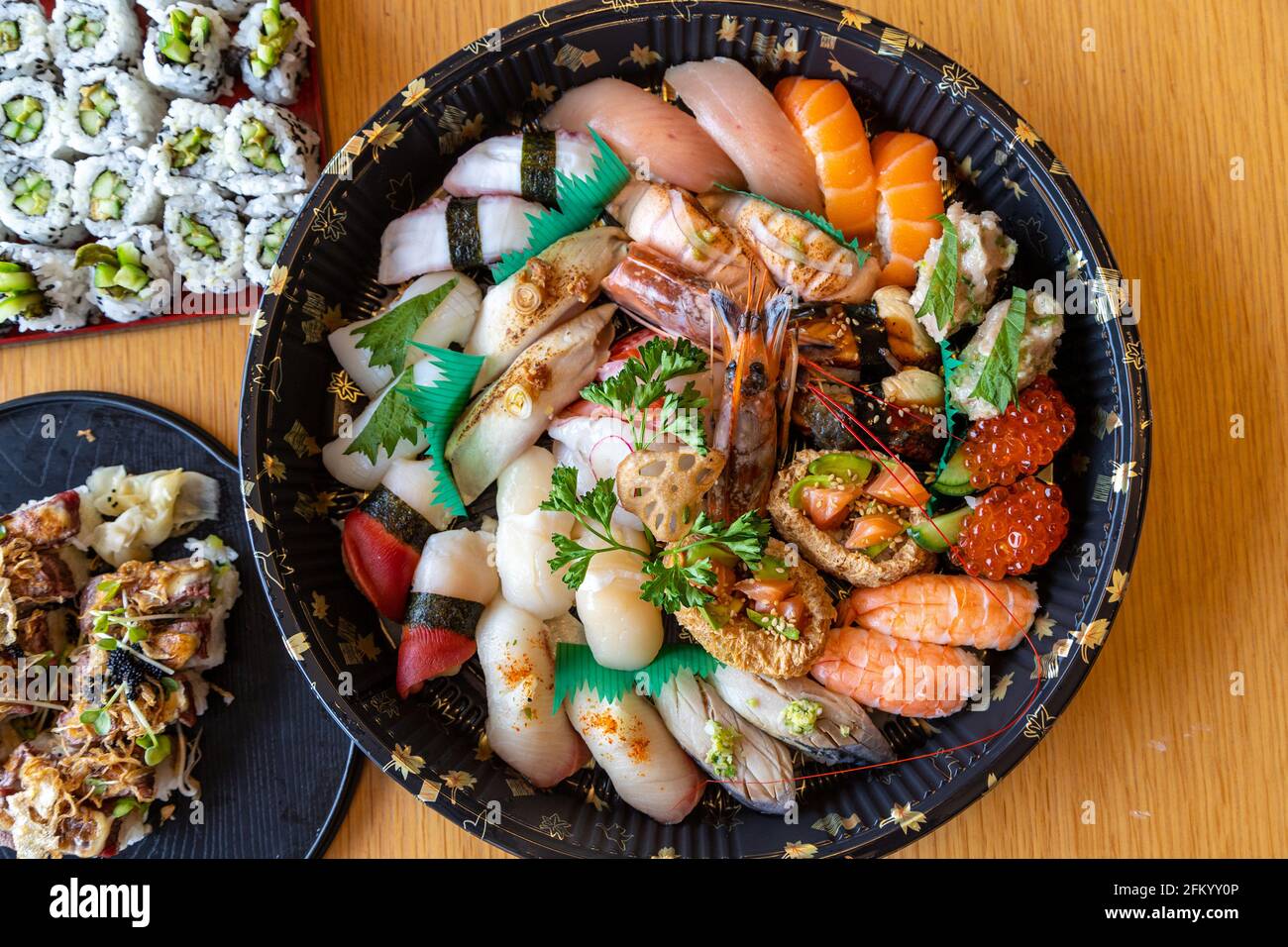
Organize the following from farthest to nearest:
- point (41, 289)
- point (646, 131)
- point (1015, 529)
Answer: point (41, 289) < point (646, 131) < point (1015, 529)

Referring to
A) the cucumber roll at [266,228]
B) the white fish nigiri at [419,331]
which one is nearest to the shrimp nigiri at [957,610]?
the white fish nigiri at [419,331]

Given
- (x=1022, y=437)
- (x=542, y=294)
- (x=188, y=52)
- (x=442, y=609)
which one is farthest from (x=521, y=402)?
(x=188, y=52)

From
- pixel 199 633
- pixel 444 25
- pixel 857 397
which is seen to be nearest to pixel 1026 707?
pixel 857 397

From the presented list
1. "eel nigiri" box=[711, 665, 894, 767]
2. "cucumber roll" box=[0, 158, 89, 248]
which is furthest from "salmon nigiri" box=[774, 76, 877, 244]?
"cucumber roll" box=[0, 158, 89, 248]

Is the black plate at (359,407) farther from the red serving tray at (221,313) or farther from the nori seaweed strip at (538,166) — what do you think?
the red serving tray at (221,313)

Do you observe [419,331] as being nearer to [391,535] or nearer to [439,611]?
[391,535]

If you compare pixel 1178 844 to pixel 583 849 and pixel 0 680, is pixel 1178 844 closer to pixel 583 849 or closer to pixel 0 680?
pixel 583 849
